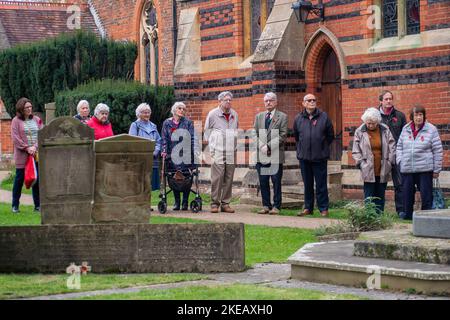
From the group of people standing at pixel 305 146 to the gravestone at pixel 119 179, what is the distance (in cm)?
442

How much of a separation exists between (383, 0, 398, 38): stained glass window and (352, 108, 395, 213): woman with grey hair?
361 cm

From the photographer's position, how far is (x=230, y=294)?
8492mm

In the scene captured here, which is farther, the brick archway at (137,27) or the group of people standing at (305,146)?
the brick archway at (137,27)

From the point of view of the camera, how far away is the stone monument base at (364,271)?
8570 mm

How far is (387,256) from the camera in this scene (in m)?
9.56

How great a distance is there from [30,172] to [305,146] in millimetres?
4689

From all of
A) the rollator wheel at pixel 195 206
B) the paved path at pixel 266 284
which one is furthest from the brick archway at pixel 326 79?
the paved path at pixel 266 284

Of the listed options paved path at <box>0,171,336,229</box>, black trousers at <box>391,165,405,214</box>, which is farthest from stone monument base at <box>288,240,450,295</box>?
black trousers at <box>391,165,405,214</box>

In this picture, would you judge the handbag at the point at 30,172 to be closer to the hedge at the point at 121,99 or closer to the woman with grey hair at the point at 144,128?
the woman with grey hair at the point at 144,128

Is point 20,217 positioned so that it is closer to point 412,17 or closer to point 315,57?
point 315,57

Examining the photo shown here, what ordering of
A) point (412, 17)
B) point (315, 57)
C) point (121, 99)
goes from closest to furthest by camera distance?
point (412, 17) < point (315, 57) < point (121, 99)

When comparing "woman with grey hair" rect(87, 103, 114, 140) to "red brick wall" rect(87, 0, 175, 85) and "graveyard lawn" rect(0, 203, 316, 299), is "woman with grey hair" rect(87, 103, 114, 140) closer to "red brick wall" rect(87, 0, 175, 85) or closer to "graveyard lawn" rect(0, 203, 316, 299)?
"graveyard lawn" rect(0, 203, 316, 299)

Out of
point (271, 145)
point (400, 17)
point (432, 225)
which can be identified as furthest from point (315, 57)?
point (432, 225)
